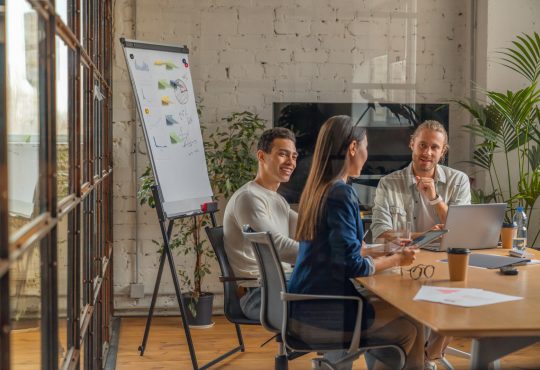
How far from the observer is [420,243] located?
2.87 metres

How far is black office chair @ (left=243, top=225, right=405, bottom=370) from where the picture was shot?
2689mm

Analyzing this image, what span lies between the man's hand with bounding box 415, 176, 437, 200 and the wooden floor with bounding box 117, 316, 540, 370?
2.98 ft

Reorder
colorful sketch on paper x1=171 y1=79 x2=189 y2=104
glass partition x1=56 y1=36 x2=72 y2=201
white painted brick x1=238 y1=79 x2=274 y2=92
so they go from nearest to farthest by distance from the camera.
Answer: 1. glass partition x1=56 y1=36 x2=72 y2=201
2. colorful sketch on paper x1=171 y1=79 x2=189 y2=104
3. white painted brick x1=238 y1=79 x2=274 y2=92

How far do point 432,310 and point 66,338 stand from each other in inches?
39.2

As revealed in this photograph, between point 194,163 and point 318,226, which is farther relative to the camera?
point 194,163

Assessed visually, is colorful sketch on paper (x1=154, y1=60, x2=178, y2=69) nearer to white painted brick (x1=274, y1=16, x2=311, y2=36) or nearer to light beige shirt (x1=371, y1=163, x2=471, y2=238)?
white painted brick (x1=274, y1=16, x2=311, y2=36)

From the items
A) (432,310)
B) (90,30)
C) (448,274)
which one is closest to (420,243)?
(448,274)

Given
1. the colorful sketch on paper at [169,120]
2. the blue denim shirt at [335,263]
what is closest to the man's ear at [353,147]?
the blue denim shirt at [335,263]

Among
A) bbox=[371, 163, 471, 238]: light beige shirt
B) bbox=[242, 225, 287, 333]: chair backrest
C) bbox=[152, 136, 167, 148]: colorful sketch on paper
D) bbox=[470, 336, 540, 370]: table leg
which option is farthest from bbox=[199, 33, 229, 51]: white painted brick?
bbox=[470, 336, 540, 370]: table leg

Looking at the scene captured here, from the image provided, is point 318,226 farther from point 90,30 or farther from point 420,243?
point 90,30

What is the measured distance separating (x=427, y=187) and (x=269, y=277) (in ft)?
3.71

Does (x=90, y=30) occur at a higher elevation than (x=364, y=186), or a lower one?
higher

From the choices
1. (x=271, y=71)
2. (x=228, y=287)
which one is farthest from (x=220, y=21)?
(x=228, y=287)

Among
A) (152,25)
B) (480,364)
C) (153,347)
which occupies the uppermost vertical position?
(152,25)
